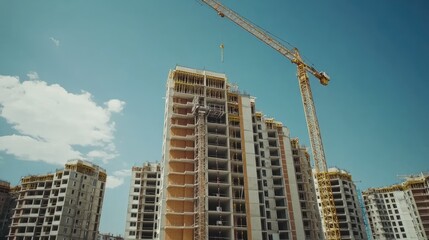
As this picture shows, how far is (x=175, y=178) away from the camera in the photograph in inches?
2457

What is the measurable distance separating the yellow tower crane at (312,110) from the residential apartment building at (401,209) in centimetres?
4967

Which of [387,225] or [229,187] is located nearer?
[229,187]

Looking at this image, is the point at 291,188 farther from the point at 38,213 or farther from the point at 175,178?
the point at 38,213

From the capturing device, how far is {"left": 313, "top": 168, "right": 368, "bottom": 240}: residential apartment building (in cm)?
10200

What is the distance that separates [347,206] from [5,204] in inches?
4865

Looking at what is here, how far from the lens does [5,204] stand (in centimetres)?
11262

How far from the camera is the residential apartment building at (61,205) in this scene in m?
91.1

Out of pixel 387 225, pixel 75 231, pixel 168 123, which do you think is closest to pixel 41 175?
pixel 75 231

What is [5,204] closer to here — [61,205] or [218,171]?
[61,205]

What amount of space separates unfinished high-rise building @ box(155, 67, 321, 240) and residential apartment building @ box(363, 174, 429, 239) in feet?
170

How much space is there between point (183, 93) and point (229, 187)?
77.6 feet

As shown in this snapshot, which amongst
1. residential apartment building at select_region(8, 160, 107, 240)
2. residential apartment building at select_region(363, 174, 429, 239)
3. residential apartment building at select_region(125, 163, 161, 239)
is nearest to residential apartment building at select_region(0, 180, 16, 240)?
residential apartment building at select_region(8, 160, 107, 240)

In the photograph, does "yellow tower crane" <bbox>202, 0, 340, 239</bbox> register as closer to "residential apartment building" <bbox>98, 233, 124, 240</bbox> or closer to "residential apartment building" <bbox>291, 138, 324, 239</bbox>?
"residential apartment building" <bbox>291, 138, 324, 239</bbox>

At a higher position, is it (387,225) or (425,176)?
(425,176)
